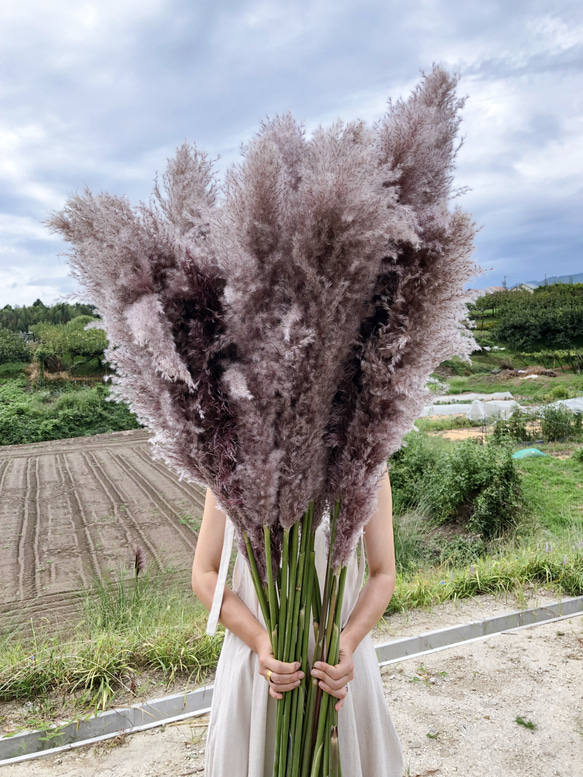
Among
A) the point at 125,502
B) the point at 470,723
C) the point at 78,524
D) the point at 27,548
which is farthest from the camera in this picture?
the point at 125,502

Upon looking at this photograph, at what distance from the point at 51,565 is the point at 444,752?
18.5ft

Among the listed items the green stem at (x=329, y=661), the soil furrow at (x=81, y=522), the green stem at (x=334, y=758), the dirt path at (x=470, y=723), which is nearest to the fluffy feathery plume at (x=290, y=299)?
the green stem at (x=329, y=661)

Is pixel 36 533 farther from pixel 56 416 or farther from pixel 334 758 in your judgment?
pixel 56 416

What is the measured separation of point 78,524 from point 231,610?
7317 millimetres

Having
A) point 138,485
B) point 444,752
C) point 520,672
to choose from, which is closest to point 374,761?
point 444,752

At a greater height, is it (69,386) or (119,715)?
(69,386)

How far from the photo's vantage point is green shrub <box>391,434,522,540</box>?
694 centimetres

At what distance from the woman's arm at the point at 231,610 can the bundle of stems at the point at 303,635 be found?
0.03 meters

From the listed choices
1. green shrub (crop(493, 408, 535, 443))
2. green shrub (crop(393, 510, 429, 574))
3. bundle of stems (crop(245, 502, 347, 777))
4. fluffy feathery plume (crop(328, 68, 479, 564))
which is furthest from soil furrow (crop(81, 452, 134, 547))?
green shrub (crop(493, 408, 535, 443))

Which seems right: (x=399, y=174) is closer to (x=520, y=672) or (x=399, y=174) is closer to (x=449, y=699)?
(x=449, y=699)

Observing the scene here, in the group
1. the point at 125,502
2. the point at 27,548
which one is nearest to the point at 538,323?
the point at 125,502

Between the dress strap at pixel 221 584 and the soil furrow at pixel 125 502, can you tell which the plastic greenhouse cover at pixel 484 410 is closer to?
the soil furrow at pixel 125 502

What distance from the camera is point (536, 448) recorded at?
11.7 m

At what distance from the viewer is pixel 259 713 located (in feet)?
3.88
